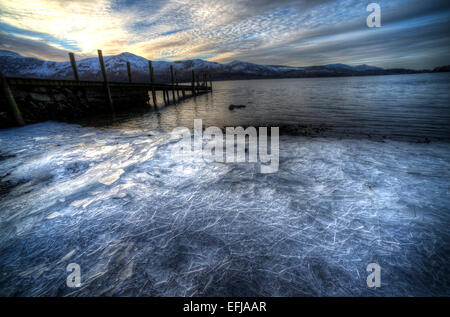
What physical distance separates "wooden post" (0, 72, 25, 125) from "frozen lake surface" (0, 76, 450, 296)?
672 centimetres

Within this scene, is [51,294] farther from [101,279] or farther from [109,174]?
[109,174]

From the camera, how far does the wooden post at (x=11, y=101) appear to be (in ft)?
26.9

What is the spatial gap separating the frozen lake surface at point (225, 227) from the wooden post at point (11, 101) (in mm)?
6718

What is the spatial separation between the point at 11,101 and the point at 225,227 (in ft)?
41.5

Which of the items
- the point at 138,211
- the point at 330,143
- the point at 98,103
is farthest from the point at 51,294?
the point at 98,103

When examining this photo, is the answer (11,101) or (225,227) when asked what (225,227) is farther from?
(11,101)

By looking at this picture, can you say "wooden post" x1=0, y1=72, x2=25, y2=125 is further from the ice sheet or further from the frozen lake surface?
the ice sheet

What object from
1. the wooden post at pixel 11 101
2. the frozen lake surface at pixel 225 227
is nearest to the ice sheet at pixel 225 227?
the frozen lake surface at pixel 225 227

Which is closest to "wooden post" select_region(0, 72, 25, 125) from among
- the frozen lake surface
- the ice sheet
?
the frozen lake surface

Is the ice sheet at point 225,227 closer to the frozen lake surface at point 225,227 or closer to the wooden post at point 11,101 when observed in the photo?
the frozen lake surface at point 225,227

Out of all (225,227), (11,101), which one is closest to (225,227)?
(225,227)

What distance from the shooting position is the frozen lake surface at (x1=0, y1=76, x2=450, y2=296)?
171 centimetres

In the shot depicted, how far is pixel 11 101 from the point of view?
334 inches
